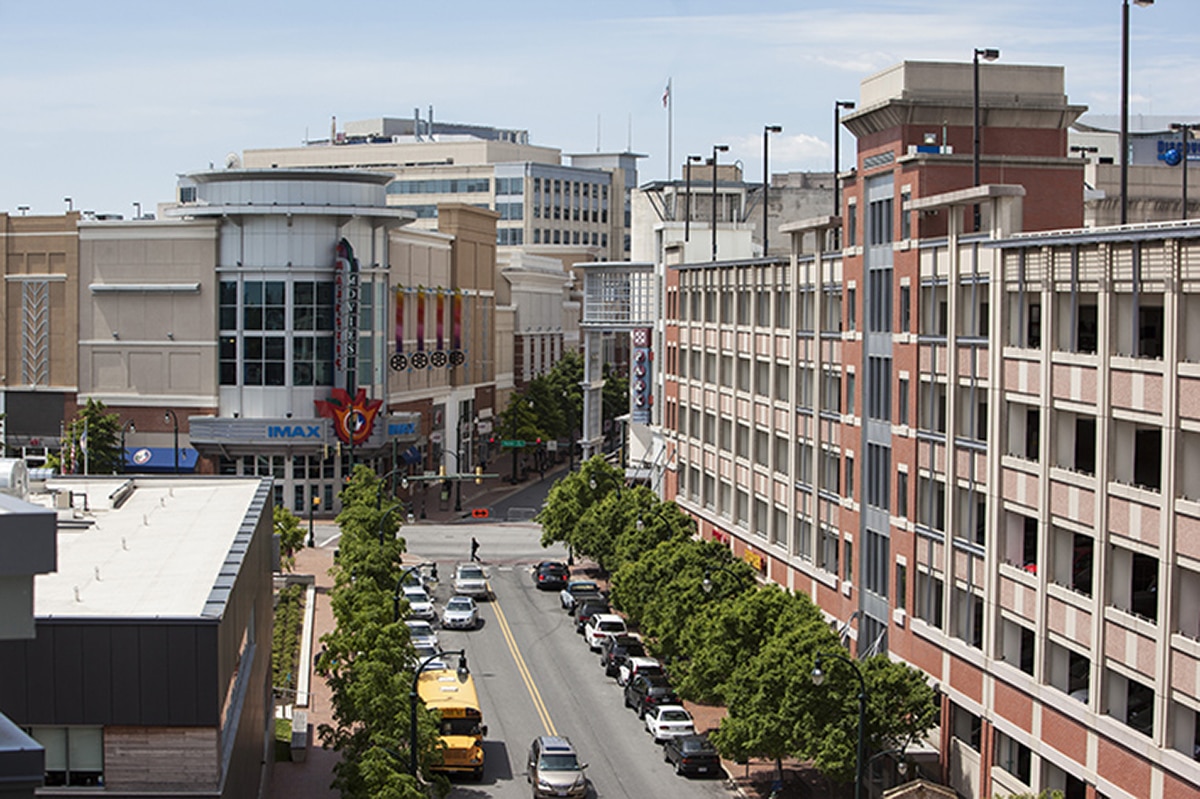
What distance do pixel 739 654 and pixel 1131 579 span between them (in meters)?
16.9

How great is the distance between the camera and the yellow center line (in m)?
59.4

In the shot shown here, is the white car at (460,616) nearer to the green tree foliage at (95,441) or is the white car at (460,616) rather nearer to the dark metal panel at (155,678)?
the green tree foliage at (95,441)

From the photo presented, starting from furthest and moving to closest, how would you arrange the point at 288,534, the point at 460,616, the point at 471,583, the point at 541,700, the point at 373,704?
the point at 471,583
the point at 288,534
the point at 460,616
the point at 541,700
the point at 373,704

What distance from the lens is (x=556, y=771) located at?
1960 inches

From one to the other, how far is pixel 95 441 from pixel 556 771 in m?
65.9

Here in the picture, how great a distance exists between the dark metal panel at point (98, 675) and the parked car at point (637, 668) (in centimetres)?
3470

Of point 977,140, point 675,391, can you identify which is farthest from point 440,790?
point 675,391

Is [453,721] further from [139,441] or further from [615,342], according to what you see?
[615,342]

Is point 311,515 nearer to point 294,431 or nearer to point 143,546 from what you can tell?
point 294,431

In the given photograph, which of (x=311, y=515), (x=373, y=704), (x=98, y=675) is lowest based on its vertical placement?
(x=311, y=515)

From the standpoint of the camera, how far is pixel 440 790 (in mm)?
A: 46000

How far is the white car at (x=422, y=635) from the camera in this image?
219 feet

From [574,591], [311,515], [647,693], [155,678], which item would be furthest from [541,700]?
[311,515]

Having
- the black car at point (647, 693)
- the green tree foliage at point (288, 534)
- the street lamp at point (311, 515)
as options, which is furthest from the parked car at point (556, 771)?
the street lamp at point (311, 515)
